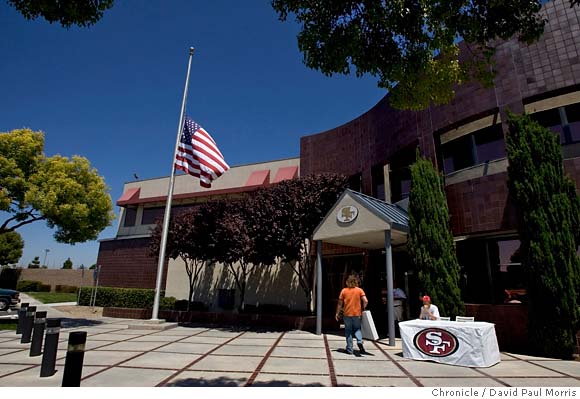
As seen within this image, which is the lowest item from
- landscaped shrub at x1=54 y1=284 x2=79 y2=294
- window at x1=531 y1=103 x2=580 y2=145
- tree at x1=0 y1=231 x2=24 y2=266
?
landscaped shrub at x1=54 y1=284 x2=79 y2=294

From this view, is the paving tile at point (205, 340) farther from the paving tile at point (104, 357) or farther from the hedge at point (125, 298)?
the hedge at point (125, 298)

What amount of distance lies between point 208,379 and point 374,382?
280 cm

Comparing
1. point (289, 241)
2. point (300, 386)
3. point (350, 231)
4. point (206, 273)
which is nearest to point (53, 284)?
point (206, 273)

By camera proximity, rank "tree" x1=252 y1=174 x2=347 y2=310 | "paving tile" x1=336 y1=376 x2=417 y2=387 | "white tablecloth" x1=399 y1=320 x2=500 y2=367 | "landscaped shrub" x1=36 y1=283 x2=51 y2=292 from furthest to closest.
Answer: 1. "landscaped shrub" x1=36 y1=283 x2=51 y2=292
2. "tree" x1=252 y1=174 x2=347 y2=310
3. "white tablecloth" x1=399 y1=320 x2=500 y2=367
4. "paving tile" x1=336 y1=376 x2=417 y2=387

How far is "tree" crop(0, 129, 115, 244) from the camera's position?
13344mm

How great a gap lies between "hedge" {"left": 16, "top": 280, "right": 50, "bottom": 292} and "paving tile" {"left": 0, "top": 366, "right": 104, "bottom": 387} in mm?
38756

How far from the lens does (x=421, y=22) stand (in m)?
5.20

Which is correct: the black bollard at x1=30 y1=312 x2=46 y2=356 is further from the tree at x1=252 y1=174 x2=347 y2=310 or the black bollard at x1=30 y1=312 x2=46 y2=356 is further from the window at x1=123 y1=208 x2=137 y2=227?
the window at x1=123 y1=208 x2=137 y2=227

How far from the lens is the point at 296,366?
686 cm

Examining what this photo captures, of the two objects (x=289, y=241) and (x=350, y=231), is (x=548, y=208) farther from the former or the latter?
(x=289, y=241)

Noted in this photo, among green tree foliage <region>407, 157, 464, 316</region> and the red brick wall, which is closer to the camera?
green tree foliage <region>407, 157, 464, 316</region>

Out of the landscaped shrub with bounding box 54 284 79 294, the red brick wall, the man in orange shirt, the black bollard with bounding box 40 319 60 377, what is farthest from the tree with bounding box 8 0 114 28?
the landscaped shrub with bounding box 54 284 79 294

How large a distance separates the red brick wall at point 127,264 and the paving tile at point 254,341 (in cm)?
1480
